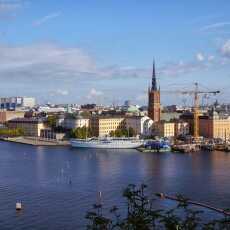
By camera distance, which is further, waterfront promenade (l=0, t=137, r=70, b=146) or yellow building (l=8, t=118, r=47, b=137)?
yellow building (l=8, t=118, r=47, b=137)

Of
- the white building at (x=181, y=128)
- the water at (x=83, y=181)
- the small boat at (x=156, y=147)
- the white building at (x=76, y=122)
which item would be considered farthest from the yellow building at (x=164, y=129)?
the water at (x=83, y=181)

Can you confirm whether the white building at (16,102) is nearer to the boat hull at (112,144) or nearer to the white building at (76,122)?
the white building at (76,122)

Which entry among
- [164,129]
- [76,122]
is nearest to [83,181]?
[164,129]

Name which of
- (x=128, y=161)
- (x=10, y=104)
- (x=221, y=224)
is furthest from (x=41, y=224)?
(x=10, y=104)

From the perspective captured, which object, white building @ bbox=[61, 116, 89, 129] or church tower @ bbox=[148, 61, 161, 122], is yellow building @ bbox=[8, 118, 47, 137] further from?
church tower @ bbox=[148, 61, 161, 122]

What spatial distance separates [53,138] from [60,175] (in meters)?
15.5

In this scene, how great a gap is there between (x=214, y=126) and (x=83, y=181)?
17.4 metres

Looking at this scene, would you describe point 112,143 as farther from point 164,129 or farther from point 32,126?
point 32,126

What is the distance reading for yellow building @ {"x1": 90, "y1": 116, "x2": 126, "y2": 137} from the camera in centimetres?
2962

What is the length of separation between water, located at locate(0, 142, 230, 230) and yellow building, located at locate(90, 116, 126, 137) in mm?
9069

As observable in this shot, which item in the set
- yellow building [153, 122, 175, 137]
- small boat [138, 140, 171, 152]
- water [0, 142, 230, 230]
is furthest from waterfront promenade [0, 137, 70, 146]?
water [0, 142, 230, 230]

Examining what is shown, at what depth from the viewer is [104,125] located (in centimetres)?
2983

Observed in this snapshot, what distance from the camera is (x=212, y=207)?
383 inches

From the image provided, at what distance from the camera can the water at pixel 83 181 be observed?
9281 mm
